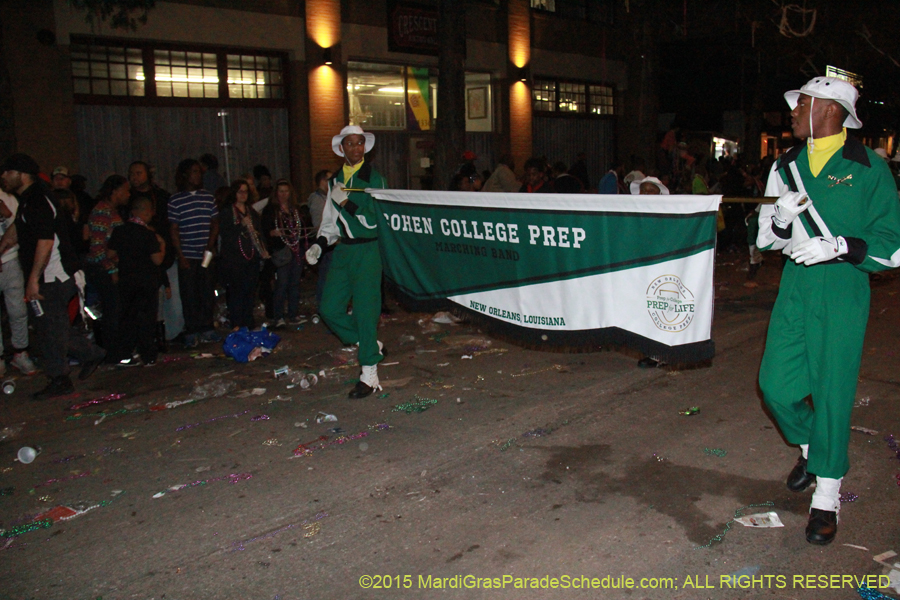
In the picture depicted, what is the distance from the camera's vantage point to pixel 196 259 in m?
8.91

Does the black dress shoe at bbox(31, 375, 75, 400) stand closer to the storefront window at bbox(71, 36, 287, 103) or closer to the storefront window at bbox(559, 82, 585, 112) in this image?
the storefront window at bbox(71, 36, 287, 103)

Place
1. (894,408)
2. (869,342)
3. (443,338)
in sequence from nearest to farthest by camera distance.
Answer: (894,408), (869,342), (443,338)

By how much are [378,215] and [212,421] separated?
2245 mm

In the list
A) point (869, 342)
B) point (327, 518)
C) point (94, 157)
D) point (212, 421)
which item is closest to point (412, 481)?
point (327, 518)

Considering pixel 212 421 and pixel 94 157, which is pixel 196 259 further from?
pixel 94 157

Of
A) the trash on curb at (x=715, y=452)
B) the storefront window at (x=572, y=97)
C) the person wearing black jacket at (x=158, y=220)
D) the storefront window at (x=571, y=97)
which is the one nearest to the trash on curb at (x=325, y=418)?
the trash on curb at (x=715, y=452)

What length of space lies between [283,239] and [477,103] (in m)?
13.1

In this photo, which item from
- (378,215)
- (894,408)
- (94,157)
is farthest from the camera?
(94,157)

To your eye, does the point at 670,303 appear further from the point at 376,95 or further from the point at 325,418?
the point at 376,95

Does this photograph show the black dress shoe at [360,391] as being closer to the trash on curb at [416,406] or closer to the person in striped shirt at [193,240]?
the trash on curb at [416,406]

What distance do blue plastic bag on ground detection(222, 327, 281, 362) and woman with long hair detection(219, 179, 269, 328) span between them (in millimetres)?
956

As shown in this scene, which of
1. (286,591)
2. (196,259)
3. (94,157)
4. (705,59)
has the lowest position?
(286,591)

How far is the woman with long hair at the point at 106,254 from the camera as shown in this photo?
7.93 m

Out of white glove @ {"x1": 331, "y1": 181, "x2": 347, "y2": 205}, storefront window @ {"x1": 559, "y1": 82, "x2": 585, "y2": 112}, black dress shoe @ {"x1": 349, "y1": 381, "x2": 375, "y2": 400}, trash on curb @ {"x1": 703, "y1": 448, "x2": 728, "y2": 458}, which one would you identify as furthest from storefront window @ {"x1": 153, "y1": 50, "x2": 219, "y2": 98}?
trash on curb @ {"x1": 703, "y1": 448, "x2": 728, "y2": 458}
